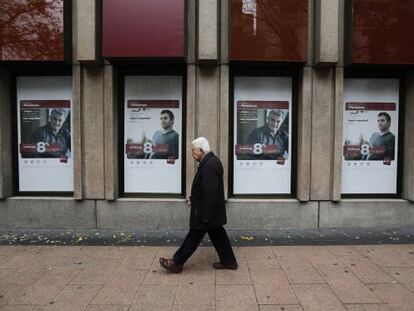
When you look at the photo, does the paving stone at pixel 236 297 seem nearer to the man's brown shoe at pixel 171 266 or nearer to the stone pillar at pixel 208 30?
the man's brown shoe at pixel 171 266

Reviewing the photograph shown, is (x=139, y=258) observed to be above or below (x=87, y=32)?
below

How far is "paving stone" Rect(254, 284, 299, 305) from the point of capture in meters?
4.34

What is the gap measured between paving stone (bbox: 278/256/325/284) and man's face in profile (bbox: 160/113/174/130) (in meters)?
3.56

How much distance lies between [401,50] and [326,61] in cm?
139

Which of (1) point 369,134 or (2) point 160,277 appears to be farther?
(1) point 369,134

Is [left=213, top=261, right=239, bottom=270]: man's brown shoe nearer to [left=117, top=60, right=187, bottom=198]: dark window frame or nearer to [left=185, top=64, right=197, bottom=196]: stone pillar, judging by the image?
[left=185, top=64, right=197, bottom=196]: stone pillar

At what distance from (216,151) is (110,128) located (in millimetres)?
2208

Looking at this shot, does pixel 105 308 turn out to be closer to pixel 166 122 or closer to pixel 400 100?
pixel 166 122

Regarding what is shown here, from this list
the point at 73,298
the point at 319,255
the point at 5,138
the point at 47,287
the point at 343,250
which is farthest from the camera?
the point at 5,138

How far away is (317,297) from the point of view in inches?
175

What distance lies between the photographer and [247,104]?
7660mm

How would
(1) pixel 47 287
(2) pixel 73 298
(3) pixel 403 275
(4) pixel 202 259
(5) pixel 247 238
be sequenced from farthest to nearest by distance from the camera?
(5) pixel 247 238, (4) pixel 202 259, (3) pixel 403 275, (1) pixel 47 287, (2) pixel 73 298

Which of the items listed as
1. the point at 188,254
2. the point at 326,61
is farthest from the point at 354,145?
the point at 188,254

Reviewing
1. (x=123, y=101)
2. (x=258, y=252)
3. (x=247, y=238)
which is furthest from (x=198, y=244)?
(x=123, y=101)
